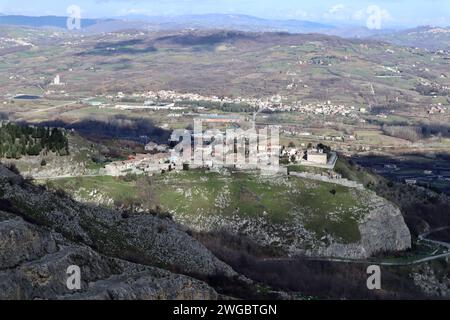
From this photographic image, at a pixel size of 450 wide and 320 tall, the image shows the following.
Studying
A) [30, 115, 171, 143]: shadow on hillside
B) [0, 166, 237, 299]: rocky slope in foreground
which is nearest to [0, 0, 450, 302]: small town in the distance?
[0, 166, 237, 299]: rocky slope in foreground

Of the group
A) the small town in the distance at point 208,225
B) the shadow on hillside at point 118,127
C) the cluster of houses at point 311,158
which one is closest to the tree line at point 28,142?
the small town in the distance at point 208,225

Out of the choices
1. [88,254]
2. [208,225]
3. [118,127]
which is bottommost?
[118,127]

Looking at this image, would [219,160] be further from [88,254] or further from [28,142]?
[88,254]

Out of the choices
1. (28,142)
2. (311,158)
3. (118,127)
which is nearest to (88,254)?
(28,142)

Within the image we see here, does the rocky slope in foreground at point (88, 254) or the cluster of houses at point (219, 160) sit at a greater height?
the rocky slope in foreground at point (88, 254)

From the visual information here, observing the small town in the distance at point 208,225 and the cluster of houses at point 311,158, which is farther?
the cluster of houses at point 311,158

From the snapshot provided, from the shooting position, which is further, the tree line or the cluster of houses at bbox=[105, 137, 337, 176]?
the cluster of houses at bbox=[105, 137, 337, 176]

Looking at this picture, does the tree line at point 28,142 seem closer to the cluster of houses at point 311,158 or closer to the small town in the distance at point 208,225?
the small town in the distance at point 208,225

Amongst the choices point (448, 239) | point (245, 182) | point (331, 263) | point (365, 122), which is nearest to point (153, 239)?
point (331, 263)

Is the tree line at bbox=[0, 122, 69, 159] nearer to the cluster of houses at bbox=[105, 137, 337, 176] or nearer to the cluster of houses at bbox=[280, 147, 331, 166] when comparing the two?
the cluster of houses at bbox=[105, 137, 337, 176]
